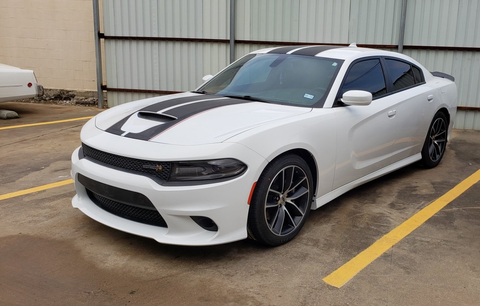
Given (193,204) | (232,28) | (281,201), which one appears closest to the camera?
(193,204)

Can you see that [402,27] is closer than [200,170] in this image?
No

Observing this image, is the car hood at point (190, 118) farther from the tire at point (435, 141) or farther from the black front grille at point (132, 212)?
the tire at point (435, 141)

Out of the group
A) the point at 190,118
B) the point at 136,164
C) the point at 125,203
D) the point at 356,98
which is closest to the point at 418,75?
the point at 356,98

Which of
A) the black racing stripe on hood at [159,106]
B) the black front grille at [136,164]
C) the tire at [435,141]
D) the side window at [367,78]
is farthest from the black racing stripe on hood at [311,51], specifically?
the black front grille at [136,164]

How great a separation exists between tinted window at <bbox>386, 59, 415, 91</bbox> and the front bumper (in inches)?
96.1

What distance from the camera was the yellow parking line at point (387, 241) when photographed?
3.30 meters

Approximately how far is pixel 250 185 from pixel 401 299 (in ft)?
3.96

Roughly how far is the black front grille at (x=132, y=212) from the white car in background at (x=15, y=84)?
632 cm

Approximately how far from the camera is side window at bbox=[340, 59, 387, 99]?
14.9 ft

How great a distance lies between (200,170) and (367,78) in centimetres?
232

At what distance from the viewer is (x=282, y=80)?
14.9 feet

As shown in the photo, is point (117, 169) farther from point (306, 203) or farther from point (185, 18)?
point (185, 18)

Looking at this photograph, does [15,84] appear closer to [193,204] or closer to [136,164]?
[136,164]

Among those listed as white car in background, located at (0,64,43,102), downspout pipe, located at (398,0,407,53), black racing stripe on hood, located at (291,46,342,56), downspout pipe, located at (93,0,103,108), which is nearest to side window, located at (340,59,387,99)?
black racing stripe on hood, located at (291,46,342,56)
